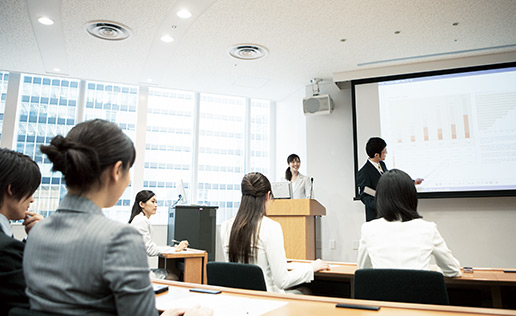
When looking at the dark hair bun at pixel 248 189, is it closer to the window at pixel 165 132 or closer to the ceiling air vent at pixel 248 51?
the ceiling air vent at pixel 248 51

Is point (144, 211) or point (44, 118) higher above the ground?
point (44, 118)

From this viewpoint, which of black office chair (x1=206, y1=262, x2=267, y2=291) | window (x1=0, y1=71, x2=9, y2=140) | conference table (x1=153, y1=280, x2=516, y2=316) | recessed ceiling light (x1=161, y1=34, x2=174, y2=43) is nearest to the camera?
Result: conference table (x1=153, y1=280, x2=516, y2=316)

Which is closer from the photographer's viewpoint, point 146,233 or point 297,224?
point 146,233

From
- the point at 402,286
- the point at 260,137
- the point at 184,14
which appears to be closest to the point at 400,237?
the point at 402,286

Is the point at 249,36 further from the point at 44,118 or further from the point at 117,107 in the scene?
the point at 44,118

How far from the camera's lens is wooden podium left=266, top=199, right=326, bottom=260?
14.1 feet

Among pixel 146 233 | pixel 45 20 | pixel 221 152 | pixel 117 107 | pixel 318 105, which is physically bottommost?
pixel 146 233

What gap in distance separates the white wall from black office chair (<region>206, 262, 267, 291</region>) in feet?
13.4

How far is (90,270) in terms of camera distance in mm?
817

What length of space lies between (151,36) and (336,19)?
2177 millimetres

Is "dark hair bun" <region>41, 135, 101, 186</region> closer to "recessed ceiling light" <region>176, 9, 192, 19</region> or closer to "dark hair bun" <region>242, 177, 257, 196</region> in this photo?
"dark hair bun" <region>242, 177, 257, 196</region>

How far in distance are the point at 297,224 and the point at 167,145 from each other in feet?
10.3

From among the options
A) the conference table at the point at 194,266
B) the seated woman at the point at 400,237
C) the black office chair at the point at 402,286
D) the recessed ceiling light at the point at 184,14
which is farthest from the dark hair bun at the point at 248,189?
the recessed ceiling light at the point at 184,14

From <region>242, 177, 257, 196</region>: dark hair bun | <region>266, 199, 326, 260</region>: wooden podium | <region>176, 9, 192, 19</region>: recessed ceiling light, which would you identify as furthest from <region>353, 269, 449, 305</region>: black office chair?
<region>176, 9, 192, 19</region>: recessed ceiling light
